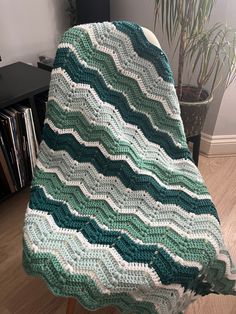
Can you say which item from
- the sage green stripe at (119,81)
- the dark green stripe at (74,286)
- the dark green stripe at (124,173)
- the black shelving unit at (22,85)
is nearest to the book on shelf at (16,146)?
the black shelving unit at (22,85)

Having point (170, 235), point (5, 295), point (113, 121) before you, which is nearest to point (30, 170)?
point (5, 295)

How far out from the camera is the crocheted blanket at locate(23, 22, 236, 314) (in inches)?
32.5

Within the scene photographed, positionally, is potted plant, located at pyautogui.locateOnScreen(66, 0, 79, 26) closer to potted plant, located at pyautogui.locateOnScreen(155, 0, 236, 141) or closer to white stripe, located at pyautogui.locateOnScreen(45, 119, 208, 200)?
potted plant, located at pyautogui.locateOnScreen(155, 0, 236, 141)

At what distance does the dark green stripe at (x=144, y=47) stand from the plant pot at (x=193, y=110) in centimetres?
44

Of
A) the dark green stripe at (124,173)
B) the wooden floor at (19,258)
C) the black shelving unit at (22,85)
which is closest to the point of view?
the dark green stripe at (124,173)

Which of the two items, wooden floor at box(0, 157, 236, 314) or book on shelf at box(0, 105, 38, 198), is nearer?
wooden floor at box(0, 157, 236, 314)

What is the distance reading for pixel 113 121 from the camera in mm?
1035

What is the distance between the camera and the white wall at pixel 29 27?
1.56 meters

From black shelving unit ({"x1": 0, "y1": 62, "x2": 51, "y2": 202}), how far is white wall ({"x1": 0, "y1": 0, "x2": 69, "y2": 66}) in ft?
0.39

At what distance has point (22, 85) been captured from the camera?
1.41 meters

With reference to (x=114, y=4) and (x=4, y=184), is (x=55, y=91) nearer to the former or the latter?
(x=4, y=184)

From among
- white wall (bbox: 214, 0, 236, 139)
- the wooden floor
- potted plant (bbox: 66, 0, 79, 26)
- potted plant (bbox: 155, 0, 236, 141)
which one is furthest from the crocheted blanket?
potted plant (bbox: 66, 0, 79, 26)

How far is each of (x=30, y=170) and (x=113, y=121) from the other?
0.67m

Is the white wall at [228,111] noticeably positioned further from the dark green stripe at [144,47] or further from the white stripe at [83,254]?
the white stripe at [83,254]
